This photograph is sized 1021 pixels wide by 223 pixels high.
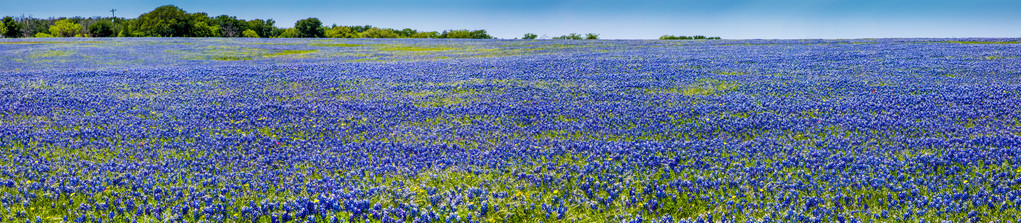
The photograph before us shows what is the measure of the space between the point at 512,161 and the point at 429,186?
4.00 ft

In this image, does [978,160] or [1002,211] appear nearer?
[1002,211]

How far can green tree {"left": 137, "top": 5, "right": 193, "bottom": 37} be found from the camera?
246ft

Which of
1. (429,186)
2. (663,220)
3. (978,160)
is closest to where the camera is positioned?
(663,220)

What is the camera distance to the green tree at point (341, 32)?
9014 centimetres

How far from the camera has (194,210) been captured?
502cm

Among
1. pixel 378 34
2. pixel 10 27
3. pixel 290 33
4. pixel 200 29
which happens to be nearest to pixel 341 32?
pixel 290 33

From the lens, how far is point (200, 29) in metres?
79.2

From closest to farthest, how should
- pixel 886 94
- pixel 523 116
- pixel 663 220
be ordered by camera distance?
pixel 663 220, pixel 523 116, pixel 886 94

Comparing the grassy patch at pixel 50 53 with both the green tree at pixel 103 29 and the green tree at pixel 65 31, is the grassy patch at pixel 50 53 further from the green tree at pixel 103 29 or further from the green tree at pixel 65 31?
the green tree at pixel 65 31

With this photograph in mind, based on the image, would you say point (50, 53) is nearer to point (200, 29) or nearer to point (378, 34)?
point (200, 29)

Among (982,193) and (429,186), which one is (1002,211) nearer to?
(982,193)

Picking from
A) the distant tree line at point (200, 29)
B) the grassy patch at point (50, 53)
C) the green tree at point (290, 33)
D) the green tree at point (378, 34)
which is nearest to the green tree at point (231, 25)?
the distant tree line at point (200, 29)

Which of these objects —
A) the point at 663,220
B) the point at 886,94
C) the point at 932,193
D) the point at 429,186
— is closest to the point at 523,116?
the point at 429,186

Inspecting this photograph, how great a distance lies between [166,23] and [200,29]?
14.2 feet
